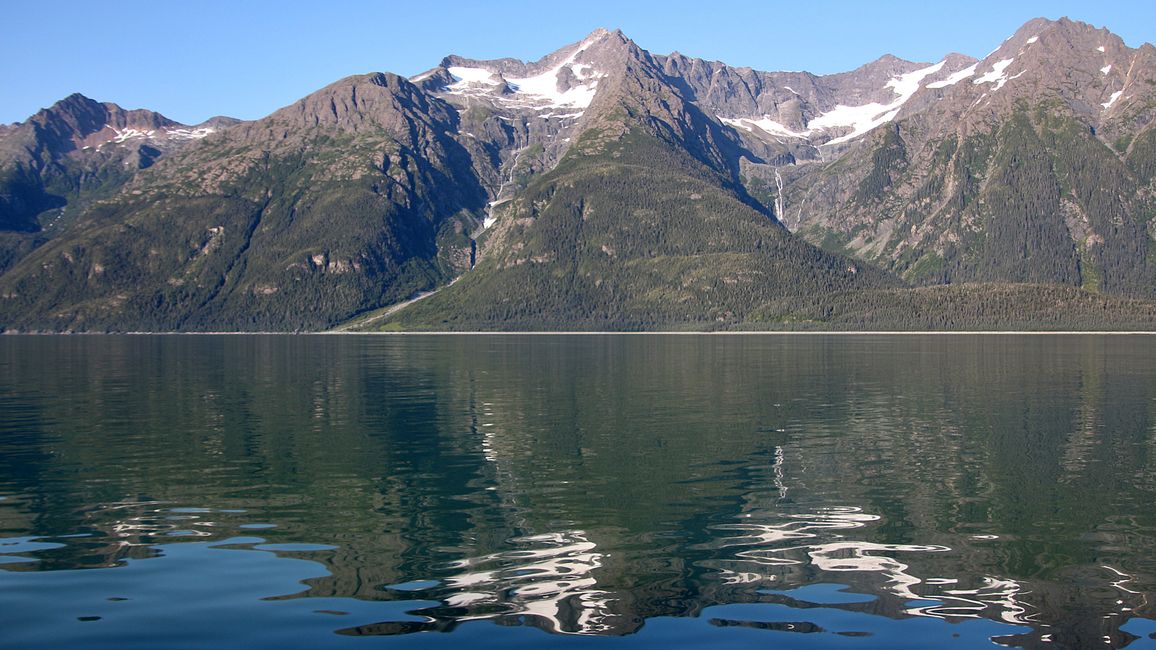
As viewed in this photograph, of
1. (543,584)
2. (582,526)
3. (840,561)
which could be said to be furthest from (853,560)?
(543,584)

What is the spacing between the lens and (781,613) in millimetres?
36031

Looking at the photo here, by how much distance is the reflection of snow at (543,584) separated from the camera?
1400 inches

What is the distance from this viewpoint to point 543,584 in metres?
39.4

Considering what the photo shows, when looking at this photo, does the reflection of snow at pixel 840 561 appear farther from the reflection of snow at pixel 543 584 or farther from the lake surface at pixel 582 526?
Answer: the reflection of snow at pixel 543 584

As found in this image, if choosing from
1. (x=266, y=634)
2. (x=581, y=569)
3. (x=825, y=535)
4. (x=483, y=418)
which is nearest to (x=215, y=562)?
(x=266, y=634)

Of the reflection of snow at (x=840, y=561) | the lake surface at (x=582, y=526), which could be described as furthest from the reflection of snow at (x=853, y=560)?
the lake surface at (x=582, y=526)

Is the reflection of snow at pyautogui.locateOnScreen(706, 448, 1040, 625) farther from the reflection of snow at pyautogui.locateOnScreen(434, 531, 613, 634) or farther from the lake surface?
the reflection of snow at pyautogui.locateOnScreen(434, 531, 613, 634)

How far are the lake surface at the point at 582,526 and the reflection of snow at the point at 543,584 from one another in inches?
6.2

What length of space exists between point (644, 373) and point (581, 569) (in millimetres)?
118950

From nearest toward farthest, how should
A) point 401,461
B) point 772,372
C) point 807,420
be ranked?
point 401,461 → point 807,420 → point 772,372

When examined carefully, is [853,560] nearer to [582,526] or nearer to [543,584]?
[582,526]

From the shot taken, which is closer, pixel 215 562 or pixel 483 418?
pixel 215 562

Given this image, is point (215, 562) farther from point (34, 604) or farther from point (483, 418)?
point (483, 418)

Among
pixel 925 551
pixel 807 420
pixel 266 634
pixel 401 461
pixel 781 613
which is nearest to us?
pixel 266 634
